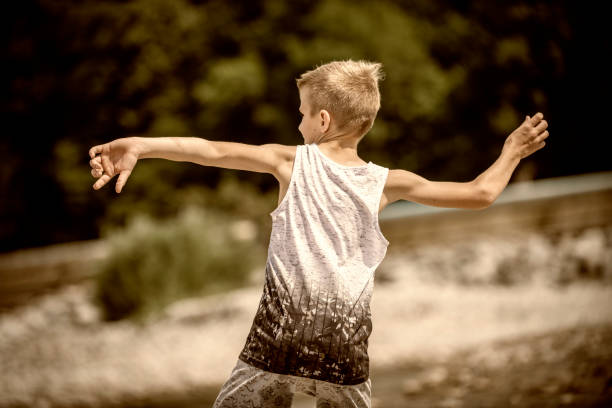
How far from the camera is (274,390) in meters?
2.03

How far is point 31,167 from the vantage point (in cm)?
1298

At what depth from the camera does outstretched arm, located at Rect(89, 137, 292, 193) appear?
6.74 ft

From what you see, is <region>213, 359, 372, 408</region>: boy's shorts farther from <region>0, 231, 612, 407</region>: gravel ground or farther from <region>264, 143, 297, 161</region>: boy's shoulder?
<region>0, 231, 612, 407</region>: gravel ground

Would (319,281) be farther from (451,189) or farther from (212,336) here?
(212,336)

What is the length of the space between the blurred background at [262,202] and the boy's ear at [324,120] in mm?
2955

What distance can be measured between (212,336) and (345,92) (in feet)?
17.5

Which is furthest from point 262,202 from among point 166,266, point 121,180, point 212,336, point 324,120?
point 121,180

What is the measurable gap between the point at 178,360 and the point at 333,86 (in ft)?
16.3

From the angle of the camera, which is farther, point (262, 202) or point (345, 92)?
point (262, 202)

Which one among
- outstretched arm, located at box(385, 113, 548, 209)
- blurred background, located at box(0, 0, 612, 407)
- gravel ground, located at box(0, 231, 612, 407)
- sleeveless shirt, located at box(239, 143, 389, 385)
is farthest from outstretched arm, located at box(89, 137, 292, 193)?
gravel ground, located at box(0, 231, 612, 407)

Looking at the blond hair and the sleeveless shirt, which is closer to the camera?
the sleeveless shirt

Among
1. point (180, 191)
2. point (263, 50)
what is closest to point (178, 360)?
point (180, 191)

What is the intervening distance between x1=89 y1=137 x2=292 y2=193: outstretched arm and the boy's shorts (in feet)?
1.97

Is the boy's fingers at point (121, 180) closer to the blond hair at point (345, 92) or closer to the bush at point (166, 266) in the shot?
the blond hair at point (345, 92)
